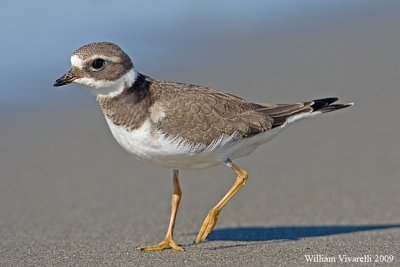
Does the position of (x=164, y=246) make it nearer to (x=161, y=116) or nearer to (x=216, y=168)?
(x=161, y=116)

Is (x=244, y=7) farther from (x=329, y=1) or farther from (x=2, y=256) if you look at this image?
(x=2, y=256)

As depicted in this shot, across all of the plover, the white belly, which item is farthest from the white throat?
the white belly

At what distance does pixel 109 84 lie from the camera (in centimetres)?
704

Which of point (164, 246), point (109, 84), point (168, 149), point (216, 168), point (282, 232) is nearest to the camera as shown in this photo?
point (168, 149)

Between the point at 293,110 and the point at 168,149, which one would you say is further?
the point at 293,110

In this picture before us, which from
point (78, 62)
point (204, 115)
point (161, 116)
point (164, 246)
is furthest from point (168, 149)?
point (78, 62)

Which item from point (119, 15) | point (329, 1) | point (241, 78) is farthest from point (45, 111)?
point (329, 1)

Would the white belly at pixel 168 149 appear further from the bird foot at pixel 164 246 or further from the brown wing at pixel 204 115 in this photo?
the bird foot at pixel 164 246

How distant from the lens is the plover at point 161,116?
6930mm

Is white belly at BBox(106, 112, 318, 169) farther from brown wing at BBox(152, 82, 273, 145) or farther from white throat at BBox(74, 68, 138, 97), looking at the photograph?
white throat at BBox(74, 68, 138, 97)

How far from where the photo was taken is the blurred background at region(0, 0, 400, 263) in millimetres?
8773

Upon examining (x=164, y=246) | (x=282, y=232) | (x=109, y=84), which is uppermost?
(x=109, y=84)

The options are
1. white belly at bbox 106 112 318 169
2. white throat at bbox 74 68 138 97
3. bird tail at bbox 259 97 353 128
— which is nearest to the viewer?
white belly at bbox 106 112 318 169

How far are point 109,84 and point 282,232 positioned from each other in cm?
235
